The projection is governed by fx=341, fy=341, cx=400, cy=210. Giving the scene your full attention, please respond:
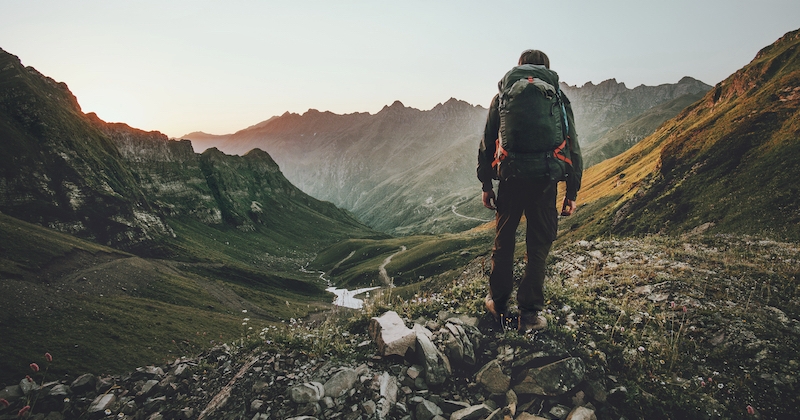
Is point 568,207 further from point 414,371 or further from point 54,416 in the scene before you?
point 54,416

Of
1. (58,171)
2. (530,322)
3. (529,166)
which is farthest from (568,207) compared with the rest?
(58,171)

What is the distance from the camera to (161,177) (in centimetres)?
19762

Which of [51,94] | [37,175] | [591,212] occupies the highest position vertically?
[51,94]

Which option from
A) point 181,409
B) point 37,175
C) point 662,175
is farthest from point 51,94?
point 662,175

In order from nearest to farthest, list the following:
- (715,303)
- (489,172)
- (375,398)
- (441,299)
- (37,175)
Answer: (375,398), (489,172), (715,303), (441,299), (37,175)

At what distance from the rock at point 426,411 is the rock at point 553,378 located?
5.21 ft

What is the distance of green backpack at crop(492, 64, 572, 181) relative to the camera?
7.04 metres

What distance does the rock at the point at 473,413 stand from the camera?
5902mm

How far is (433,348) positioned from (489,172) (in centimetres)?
438

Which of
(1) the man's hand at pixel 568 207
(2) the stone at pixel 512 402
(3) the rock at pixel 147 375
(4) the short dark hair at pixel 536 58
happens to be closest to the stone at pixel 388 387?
(2) the stone at pixel 512 402

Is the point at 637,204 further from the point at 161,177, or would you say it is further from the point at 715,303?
the point at 161,177

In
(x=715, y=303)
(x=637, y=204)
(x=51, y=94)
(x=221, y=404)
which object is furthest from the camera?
(x=51, y=94)

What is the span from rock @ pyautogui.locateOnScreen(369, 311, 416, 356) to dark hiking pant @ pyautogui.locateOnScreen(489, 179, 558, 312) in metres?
2.37

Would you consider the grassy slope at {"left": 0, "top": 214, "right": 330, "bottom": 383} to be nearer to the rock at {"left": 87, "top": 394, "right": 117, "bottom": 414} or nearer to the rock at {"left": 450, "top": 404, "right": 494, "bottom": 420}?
the rock at {"left": 87, "top": 394, "right": 117, "bottom": 414}
